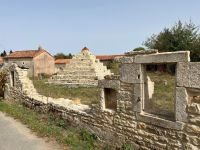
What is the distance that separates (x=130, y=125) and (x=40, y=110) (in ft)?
19.0

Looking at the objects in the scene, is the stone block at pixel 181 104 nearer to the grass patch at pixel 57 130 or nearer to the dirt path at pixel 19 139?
the grass patch at pixel 57 130

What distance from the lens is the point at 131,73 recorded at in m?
6.68

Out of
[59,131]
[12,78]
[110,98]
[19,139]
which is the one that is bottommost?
[19,139]

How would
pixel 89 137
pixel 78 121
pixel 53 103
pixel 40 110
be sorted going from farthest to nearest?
pixel 40 110 → pixel 53 103 → pixel 78 121 → pixel 89 137

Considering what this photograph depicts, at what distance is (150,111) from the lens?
6684 mm

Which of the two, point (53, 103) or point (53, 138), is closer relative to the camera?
point (53, 138)

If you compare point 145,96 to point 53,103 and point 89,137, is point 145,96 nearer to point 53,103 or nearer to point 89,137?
point 89,137

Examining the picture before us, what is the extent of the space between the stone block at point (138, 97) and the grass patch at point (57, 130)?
175 centimetres

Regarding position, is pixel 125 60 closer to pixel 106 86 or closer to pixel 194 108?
pixel 106 86

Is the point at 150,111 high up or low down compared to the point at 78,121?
up

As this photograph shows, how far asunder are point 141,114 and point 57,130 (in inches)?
136

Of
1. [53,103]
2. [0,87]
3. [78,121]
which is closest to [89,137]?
[78,121]

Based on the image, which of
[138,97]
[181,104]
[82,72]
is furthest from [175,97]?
[82,72]

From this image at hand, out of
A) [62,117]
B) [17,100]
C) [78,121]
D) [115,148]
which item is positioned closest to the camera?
[115,148]
